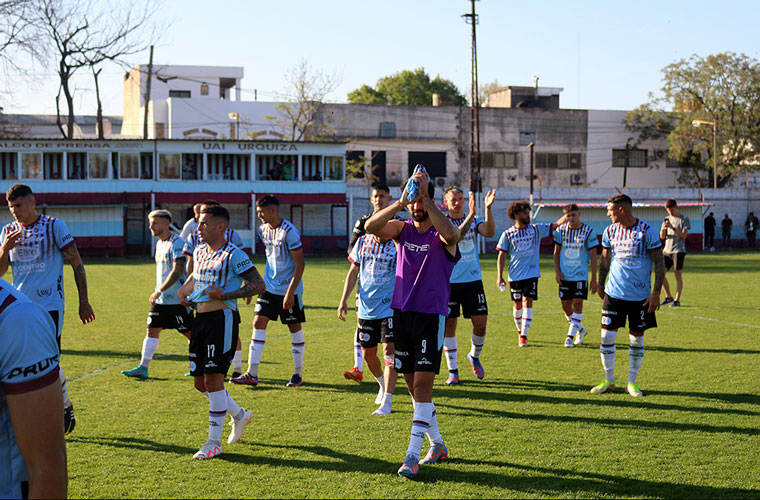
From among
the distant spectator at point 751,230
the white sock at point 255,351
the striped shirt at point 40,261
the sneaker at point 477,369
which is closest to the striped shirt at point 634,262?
the sneaker at point 477,369

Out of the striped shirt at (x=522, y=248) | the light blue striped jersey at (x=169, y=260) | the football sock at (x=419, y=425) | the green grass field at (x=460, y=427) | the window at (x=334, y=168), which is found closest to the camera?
the green grass field at (x=460, y=427)

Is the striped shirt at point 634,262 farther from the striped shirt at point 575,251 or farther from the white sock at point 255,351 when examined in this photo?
the white sock at point 255,351

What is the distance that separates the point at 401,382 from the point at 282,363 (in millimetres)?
2046

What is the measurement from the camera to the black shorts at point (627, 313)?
8.75 m

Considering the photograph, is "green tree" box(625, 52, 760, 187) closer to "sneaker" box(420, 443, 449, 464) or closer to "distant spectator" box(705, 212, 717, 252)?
"distant spectator" box(705, 212, 717, 252)

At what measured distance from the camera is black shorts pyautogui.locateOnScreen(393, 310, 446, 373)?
20.1 feet

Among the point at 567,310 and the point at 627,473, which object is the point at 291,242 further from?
the point at 567,310

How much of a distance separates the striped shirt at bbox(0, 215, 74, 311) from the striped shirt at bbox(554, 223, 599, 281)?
7.89 metres

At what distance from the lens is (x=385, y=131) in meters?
59.5

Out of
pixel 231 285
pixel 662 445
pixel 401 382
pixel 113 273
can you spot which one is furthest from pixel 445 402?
pixel 113 273

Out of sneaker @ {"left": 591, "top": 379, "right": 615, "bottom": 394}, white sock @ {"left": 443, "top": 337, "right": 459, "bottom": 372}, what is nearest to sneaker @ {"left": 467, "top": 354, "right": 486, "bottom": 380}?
white sock @ {"left": 443, "top": 337, "right": 459, "bottom": 372}

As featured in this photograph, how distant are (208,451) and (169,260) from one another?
13.0ft

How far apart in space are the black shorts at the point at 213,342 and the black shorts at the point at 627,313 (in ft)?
15.0

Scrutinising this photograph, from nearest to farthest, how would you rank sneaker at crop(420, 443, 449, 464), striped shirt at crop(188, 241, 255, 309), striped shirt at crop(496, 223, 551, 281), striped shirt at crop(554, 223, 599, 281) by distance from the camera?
sneaker at crop(420, 443, 449, 464) → striped shirt at crop(188, 241, 255, 309) → striped shirt at crop(496, 223, 551, 281) → striped shirt at crop(554, 223, 599, 281)
